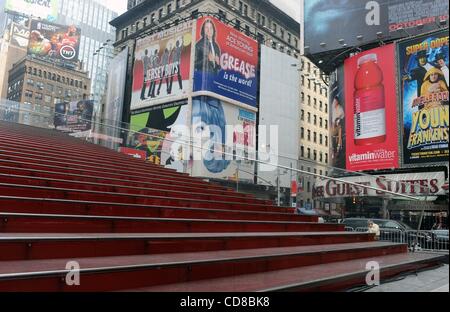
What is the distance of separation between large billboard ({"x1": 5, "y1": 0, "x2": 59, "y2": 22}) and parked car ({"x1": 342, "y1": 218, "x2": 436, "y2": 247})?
9298 cm

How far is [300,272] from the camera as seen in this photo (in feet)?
17.2

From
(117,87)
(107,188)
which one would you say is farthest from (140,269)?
(117,87)

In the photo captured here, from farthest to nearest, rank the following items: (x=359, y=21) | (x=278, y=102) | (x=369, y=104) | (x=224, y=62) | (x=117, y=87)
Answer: (x=117, y=87)
(x=278, y=102)
(x=224, y=62)
(x=359, y=21)
(x=369, y=104)

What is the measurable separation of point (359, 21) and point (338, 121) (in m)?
7.47

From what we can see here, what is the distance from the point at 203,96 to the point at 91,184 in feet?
116

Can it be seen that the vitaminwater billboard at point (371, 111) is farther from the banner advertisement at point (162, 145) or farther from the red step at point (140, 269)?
the red step at point (140, 269)

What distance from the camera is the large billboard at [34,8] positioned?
87.4 m

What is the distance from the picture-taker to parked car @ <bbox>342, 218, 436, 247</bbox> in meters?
10.7

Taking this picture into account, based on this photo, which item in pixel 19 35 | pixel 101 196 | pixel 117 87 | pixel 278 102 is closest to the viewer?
A: pixel 101 196

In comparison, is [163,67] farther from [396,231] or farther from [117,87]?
[396,231]

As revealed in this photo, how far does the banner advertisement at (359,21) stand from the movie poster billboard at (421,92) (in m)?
1.15

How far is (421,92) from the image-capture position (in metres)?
26.9

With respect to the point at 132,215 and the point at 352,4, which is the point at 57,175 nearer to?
the point at 132,215
